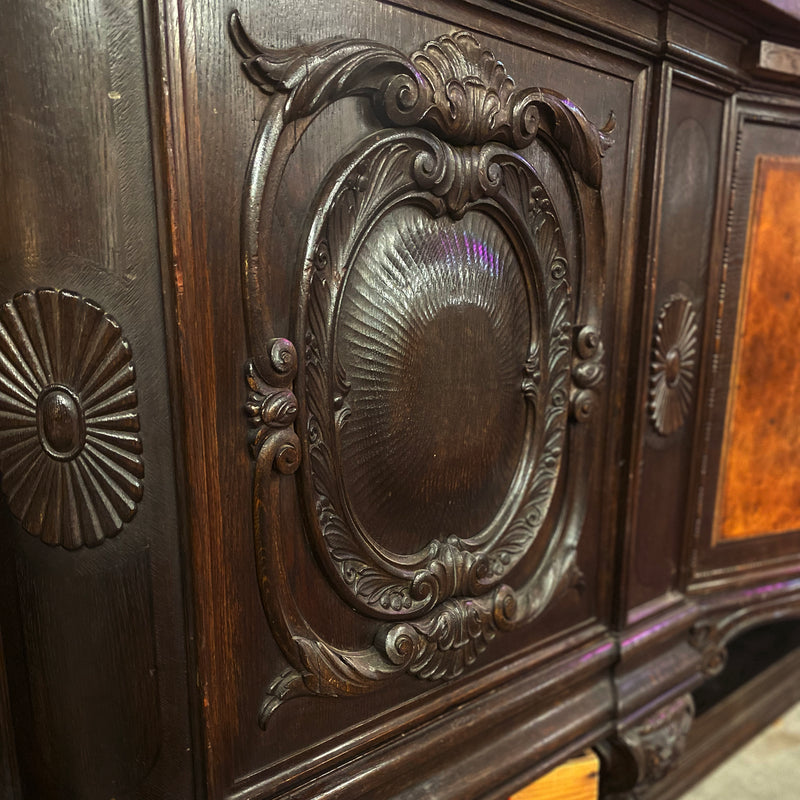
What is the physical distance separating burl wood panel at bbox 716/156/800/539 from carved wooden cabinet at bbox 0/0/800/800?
2 centimetres

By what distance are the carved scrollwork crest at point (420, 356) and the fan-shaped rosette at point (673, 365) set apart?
13 centimetres

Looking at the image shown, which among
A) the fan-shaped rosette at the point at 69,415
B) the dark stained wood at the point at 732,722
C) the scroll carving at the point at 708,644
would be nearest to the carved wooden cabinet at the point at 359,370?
the fan-shaped rosette at the point at 69,415

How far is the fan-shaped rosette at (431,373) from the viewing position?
2.31ft

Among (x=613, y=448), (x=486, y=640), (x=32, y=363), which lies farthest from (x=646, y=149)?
(x=32, y=363)

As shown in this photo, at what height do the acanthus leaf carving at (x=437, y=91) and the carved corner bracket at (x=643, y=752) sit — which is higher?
the acanthus leaf carving at (x=437, y=91)

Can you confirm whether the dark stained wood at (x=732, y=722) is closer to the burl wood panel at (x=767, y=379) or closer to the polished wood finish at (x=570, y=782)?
the polished wood finish at (x=570, y=782)

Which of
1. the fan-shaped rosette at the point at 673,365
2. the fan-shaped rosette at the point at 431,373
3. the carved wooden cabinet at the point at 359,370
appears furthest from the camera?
the fan-shaped rosette at the point at 673,365

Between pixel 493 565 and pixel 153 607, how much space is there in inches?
16.3

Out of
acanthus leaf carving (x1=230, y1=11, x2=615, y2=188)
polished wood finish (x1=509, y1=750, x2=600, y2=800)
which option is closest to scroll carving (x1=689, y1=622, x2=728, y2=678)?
polished wood finish (x1=509, y1=750, x2=600, y2=800)

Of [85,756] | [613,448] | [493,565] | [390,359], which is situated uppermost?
[390,359]

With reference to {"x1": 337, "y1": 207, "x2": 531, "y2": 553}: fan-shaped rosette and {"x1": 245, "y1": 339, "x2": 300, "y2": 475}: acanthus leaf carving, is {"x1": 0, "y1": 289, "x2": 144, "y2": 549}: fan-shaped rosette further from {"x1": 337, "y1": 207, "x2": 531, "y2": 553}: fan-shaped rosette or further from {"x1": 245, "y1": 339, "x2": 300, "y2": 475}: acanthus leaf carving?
{"x1": 337, "y1": 207, "x2": 531, "y2": 553}: fan-shaped rosette

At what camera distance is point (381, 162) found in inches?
26.5

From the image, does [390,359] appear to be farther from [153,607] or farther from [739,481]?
[739,481]

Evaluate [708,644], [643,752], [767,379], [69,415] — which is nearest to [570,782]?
[643,752]
